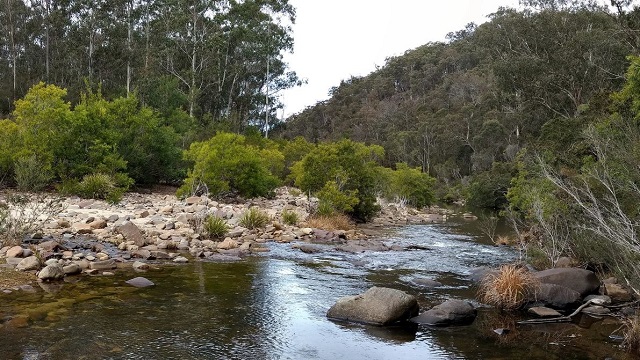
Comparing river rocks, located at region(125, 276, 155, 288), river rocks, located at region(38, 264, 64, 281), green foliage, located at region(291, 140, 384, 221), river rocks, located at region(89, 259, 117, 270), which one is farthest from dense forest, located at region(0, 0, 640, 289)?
river rocks, located at region(125, 276, 155, 288)

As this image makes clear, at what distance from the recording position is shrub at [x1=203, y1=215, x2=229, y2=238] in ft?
53.5

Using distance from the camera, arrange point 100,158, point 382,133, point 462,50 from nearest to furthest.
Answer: point 100,158, point 382,133, point 462,50

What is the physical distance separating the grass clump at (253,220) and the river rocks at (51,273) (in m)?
8.44

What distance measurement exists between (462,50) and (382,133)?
24.2 meters

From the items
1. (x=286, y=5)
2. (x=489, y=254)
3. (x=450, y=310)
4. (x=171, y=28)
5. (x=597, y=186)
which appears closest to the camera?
(x=450, y=310)

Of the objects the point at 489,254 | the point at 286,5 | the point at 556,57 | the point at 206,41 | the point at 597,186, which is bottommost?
the point at 489,254

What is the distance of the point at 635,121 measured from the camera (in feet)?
46.5

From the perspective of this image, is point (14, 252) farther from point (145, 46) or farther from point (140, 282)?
point (145, 46)

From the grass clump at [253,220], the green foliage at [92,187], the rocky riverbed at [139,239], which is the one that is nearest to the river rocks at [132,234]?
the rocky riverbed at [139,239]

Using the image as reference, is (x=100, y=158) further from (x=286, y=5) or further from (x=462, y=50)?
(x=462, y=50)

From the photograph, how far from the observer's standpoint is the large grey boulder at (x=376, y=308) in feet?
30.3

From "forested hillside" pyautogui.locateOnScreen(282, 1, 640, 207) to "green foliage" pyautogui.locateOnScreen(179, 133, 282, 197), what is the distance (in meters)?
13.3

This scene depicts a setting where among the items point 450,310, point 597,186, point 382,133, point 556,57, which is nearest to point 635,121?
point 597,186

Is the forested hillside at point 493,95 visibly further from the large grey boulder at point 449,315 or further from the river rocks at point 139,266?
the river rocks at point 139,266
